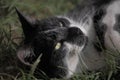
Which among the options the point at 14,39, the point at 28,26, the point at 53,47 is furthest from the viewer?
the point at 14,39

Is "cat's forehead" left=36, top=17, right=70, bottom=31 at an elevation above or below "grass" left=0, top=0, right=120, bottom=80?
above

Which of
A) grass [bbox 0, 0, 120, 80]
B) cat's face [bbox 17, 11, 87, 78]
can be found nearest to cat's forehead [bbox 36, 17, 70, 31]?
cat's face [bbox 17, 11, 87, 78]

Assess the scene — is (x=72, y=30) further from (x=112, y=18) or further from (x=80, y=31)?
(x=112, y=18)

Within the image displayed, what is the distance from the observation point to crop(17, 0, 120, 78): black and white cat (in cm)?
274

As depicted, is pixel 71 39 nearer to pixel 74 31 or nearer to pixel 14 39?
pixel 74 31

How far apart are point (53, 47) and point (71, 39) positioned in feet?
0.42

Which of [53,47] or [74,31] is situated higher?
[74,31]

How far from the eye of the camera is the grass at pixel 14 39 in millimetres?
2760

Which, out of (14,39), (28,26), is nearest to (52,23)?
(28,26)

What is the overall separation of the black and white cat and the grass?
0.09 meters

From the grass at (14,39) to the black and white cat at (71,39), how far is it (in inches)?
3.6

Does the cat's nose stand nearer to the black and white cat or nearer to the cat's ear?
the black and white cat

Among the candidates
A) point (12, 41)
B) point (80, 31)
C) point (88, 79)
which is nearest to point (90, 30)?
point (80, 31)

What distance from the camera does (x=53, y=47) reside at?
2.73 meters
